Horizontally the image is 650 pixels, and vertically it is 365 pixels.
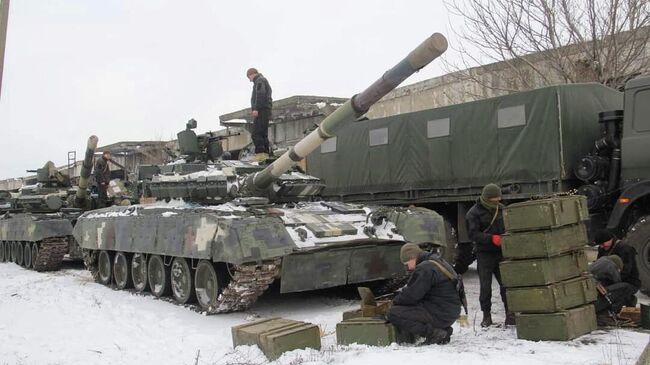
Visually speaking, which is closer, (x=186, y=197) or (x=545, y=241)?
(x=545, y=241)

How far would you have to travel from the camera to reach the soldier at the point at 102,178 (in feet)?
57.3

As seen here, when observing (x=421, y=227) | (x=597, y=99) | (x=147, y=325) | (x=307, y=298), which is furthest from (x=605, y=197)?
(x=147, y=325)

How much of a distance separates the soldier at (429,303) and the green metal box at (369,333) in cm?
12

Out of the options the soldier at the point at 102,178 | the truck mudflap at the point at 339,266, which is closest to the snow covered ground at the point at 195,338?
the truck mudflap at the point at 339,266

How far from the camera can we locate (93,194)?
57.6 ft

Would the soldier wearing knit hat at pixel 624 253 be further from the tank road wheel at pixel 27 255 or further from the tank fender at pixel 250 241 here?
the tank road wheel at pixel 27 255

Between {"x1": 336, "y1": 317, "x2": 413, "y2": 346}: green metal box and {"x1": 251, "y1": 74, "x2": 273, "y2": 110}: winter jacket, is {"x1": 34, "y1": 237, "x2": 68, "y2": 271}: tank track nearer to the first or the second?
{"x1": 251, "y1": 74, "x2": 273, "y2": 110}: winter jacket

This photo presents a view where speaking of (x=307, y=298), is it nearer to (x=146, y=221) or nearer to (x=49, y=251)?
(x=146, y=221)

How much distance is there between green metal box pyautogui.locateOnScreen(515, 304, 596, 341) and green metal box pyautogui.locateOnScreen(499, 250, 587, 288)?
320 mm

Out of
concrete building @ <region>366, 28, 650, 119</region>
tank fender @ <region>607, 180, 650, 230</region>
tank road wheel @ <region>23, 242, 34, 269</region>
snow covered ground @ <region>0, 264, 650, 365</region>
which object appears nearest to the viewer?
snow covered ground @ <region>0, 264, 650, 365</region>

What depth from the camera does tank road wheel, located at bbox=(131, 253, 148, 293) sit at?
1149 cm

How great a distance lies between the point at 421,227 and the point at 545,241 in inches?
137

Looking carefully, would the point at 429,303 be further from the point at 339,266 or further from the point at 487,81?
the point at 487,81

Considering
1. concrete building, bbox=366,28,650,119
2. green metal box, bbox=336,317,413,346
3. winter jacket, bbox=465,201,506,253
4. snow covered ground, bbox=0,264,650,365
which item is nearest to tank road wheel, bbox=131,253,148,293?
snow covered ground, bbox=0,264,650,365
